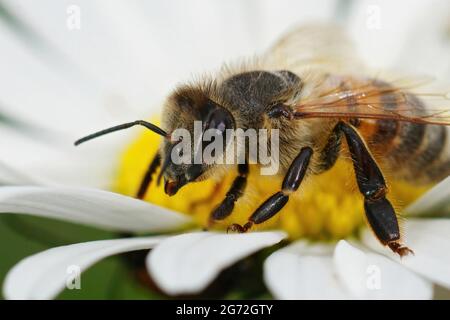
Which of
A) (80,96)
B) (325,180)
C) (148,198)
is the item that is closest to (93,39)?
(80,96)

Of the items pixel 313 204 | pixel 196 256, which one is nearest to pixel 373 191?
pixel 313 204

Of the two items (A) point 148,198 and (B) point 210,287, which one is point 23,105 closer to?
(A) point 148,198

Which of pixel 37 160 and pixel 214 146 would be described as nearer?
pixel 214 146

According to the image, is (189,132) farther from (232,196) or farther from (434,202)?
(434,202)

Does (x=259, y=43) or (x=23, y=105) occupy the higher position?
(x=259, y=43)

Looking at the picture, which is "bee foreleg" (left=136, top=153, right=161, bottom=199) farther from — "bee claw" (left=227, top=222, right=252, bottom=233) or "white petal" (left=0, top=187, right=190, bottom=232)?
"bee claw" (left=227, top=222, right=252, bottom=233)

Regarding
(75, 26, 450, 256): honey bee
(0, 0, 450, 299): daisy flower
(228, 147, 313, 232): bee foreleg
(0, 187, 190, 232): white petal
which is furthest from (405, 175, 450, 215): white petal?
(0, 187, 190, 232): white petal
